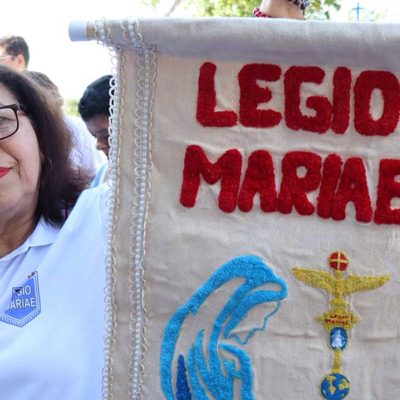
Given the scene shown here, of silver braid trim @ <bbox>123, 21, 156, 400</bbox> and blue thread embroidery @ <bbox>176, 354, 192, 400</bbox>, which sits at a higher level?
silver braid trim @ <bbox>123, 21, 156, 400</bbox>

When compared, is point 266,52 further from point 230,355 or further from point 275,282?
point 230,355

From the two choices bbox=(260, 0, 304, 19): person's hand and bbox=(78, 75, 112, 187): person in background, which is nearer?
bbox=(260, 0, 304, 19): person's hand

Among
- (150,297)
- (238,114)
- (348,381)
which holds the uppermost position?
(238,114)

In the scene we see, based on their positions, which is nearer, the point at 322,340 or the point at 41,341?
the point at 322,340

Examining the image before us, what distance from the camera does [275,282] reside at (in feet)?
3.50

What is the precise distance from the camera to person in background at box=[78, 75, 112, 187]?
246 centimetres

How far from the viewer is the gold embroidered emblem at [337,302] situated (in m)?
1.05

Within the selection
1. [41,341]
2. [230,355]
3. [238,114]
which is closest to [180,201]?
[238,114]

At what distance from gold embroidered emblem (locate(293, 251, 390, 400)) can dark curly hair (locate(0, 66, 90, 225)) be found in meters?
0.57

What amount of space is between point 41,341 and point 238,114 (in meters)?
0.57

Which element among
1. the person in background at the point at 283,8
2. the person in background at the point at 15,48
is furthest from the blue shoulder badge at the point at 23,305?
the person in background at the point at 15,48

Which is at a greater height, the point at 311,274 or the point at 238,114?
the point at 238,114

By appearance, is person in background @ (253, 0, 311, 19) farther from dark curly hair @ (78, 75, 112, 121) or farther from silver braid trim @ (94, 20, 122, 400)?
dark curly hair @ (78, 75, 112, 121)

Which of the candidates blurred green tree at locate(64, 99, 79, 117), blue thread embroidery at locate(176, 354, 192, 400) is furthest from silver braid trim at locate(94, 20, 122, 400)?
blurred green tree at locate(64, 99, 79, 117)
